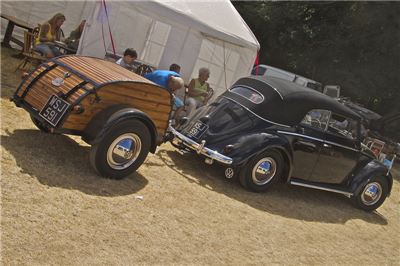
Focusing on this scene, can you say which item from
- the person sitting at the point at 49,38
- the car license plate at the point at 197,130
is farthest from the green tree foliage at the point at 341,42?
the car license plate at the point at 197,130

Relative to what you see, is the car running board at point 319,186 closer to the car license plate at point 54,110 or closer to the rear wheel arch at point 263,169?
the rear wheel arch at point 263,169

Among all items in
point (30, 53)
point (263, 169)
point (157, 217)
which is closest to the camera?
point (157, 217)

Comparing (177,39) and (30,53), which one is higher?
(177,39)

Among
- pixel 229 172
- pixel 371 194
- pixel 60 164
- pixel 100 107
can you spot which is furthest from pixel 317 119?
pixel 60 164

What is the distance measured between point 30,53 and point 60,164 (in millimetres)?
4957

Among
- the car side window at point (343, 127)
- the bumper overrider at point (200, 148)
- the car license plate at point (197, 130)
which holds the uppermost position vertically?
the car side window at point (343, 127)

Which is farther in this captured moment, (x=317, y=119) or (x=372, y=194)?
(x=372, y=194)

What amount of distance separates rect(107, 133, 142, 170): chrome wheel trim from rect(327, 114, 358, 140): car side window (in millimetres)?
3441

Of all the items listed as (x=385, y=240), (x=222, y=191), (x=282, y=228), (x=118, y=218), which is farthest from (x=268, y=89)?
(x=118, y=218)

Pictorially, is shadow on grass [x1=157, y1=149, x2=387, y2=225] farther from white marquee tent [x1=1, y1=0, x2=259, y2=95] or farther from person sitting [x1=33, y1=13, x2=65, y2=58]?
person sitting [x1=33, y1=13, x2=65, y2=58]

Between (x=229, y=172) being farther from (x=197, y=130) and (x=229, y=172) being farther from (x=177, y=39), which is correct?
(x=177, y=39)

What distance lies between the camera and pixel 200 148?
22.1 feet

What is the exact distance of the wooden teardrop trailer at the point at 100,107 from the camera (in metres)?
5.18

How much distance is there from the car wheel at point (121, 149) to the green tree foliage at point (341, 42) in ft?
61.1
